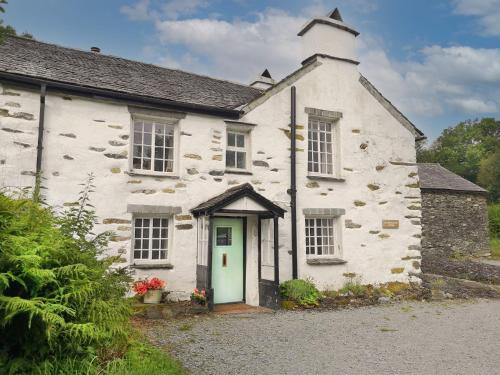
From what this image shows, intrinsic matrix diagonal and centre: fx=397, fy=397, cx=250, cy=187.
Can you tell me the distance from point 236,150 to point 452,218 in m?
15.6

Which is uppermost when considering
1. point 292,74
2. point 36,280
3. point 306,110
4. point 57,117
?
point 292,74

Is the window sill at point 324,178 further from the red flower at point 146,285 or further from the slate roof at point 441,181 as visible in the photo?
the slate roof at point 441,181

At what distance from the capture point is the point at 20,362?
12.6ft

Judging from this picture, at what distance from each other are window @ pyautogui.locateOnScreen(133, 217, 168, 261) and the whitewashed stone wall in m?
0.31

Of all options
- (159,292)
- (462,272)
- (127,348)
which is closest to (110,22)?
(159,292)

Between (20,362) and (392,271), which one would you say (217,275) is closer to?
(392,271)

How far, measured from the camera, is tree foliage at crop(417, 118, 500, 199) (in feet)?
170

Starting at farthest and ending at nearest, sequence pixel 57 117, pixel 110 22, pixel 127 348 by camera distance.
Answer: pixel 110 22
pixel 57 117
pixel 127 348

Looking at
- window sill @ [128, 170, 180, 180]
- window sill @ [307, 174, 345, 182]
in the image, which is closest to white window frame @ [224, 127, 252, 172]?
window sill @ [128, 170, 180, 180]

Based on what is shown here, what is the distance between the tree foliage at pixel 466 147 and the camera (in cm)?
5177

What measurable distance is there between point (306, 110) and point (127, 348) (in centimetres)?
836

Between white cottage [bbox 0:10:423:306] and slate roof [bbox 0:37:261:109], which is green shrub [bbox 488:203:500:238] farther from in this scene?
slate roof [bbox 0:37:261:109]

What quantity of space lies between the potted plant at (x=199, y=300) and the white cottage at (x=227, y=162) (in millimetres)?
251

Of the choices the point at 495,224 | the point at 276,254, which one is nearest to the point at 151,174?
the point at 276,254
